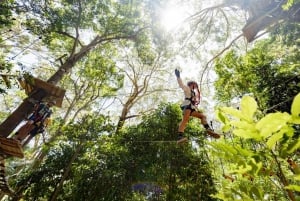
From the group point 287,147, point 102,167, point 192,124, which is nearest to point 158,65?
point 192,124

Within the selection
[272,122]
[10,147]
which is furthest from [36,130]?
[272,122]

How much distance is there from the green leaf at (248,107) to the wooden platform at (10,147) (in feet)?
20.2

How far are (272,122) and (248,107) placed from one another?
7 centimetres

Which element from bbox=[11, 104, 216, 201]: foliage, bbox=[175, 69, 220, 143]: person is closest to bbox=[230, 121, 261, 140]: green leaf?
bbox=[175, 69, 220, 143]: person

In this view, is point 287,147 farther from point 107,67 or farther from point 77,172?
point 107,67

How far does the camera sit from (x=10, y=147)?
20.3 ft

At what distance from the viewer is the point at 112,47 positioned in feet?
45.1

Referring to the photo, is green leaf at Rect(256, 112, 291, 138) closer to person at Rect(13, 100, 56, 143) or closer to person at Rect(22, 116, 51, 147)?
person at Rect(13, 100, 56, 143)

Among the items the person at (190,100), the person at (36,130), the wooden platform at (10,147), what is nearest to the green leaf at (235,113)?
the person at (190,100)

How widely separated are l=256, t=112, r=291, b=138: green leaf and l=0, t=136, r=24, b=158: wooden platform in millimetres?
6201

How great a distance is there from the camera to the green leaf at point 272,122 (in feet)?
2.03

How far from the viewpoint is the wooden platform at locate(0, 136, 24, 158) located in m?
5.92

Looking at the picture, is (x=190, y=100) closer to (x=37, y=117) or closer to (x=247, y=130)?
(x=37, y=117)

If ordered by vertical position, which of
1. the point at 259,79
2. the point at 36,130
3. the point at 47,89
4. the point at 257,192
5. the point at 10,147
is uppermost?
the point at 47,89
